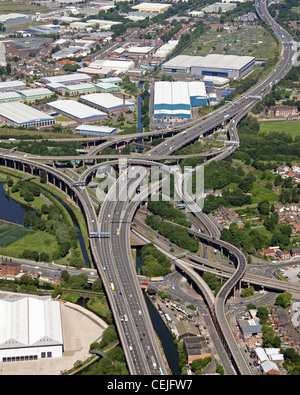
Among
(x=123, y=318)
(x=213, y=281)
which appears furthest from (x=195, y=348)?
(x=213, y=281)

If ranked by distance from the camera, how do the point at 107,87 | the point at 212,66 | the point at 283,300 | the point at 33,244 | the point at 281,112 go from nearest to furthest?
the point at 283,300
the point at 33,244
the point at 281,112
the point at 107,87
the point at 212,66

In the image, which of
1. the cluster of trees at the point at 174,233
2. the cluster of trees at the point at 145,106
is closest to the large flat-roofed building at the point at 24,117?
the cluster of trees at the point at 145,106

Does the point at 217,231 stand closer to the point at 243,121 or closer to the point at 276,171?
the point at 276,171

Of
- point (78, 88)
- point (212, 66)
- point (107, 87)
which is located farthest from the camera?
point (212, 66)

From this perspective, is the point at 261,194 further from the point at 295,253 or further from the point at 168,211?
the point at 295,253

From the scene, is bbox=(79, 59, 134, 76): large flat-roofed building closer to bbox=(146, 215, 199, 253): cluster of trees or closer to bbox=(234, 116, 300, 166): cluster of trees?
bbox=(234, 116, 300, 166): cluster of trees

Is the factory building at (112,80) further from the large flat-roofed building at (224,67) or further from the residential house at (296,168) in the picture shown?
the residential house at (296,168)
